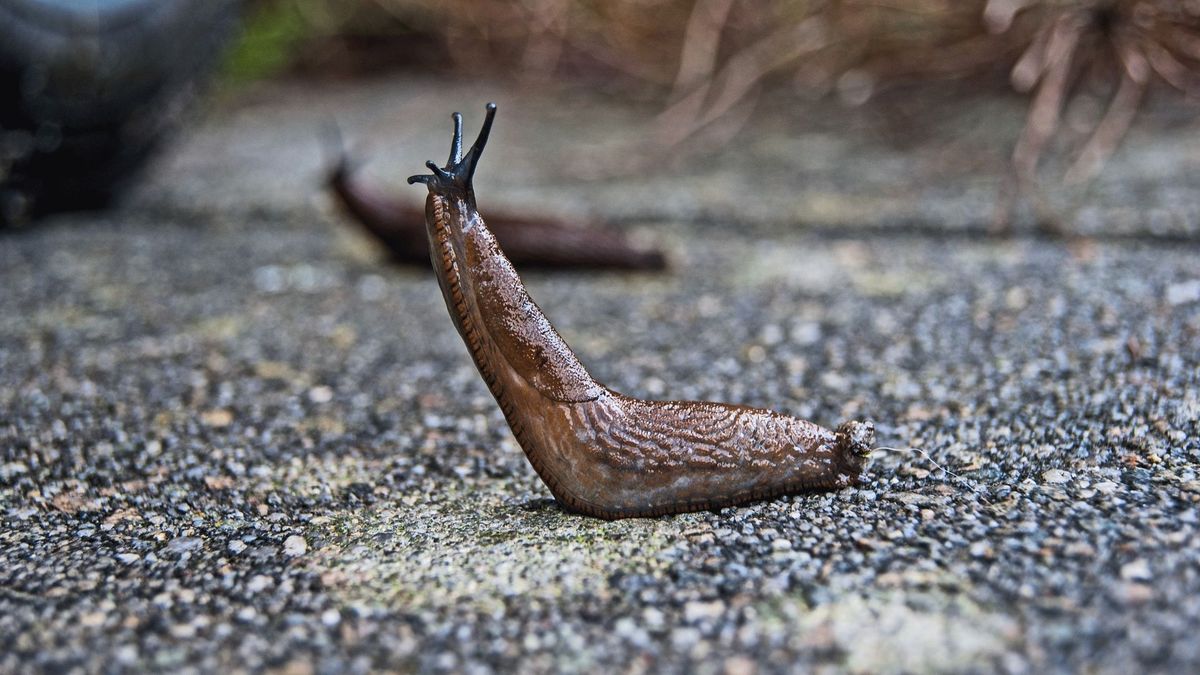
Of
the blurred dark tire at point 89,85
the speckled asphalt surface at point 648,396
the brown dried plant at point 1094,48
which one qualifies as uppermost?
the brown dried plant at point 1094,48

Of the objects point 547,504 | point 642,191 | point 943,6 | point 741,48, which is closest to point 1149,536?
point 547,504

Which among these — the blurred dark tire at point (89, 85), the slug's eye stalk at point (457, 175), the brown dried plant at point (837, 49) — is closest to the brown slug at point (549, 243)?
the blurred dark tire at point (89, 85)

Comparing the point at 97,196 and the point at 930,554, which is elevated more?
the point at 97,196

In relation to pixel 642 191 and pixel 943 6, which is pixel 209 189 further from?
pixel 943 6

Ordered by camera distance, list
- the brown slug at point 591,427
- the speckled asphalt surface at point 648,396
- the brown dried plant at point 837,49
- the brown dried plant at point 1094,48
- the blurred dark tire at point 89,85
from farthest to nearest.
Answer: the brown dried plant at point 837,49
the brown dried plant at point 1094,48
the blurred dark tire at point 89,85
the brown slug at point 591,427
the speckled asphalt surface at point 648,396

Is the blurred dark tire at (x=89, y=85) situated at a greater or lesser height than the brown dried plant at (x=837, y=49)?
lesser

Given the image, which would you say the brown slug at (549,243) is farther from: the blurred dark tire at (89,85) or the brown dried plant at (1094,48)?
the brown dried plant at (1094,48)

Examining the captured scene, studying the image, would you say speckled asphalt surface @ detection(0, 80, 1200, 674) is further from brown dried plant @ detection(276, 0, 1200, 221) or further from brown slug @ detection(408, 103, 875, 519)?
brown dried plant @ detection(276, 0, 1200, 221)
